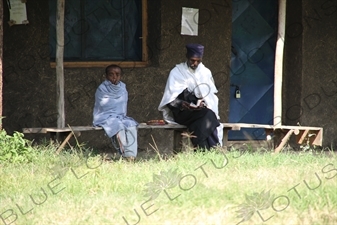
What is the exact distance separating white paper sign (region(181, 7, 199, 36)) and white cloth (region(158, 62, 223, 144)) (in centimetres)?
96

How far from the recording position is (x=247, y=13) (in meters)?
12.5

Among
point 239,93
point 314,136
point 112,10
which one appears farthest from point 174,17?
point 314,136

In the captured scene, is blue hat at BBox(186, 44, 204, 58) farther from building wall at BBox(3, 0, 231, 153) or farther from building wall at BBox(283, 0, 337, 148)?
building wall at BBox(283, 0, 337, 148)

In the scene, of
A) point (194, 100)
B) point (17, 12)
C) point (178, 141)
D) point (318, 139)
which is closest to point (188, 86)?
point (194, 100)

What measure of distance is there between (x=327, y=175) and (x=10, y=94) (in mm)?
4133

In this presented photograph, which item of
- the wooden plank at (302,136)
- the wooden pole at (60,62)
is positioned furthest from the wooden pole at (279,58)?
the wooden pole at (60,62)

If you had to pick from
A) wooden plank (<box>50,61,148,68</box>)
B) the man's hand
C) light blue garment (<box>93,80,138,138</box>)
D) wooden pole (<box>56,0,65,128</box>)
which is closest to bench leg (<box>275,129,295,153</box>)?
the man's hand

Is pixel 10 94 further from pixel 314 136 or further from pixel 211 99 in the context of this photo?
pixel 314 136

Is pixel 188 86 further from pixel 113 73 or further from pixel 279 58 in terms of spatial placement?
pixel 279 58

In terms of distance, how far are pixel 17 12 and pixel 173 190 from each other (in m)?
3.70

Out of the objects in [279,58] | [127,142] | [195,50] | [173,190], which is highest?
[195,50]

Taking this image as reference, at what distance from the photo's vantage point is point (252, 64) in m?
12.6

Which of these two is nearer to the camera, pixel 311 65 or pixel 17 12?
pixel 17 12

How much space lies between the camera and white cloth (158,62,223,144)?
1074 centimetres
